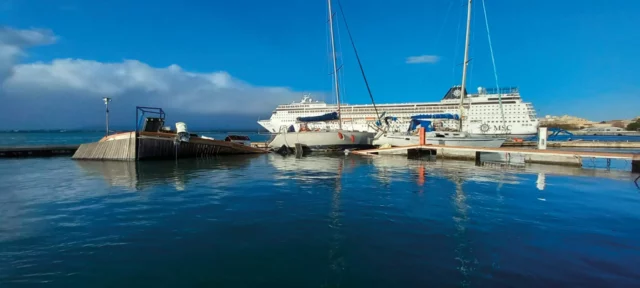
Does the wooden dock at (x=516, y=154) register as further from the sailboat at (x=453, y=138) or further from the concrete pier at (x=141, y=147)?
the concrete pier at (x=141, y=147)

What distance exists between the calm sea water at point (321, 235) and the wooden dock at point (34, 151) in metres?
18.5

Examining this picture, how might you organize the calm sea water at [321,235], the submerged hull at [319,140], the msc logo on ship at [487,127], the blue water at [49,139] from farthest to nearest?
the msc logo on ship at [487,127] → the blue water at [49,139] → the submerged hull at [319,140] → the calm sea water at [321,235]

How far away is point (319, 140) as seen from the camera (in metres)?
29.5

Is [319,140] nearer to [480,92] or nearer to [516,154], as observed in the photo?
[516,154]

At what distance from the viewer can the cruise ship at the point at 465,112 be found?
237ft

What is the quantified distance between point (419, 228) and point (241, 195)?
5.90m

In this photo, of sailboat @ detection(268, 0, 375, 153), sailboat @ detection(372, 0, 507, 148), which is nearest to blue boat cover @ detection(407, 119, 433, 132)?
sailboat @ detection(372, 0, 507, 148)

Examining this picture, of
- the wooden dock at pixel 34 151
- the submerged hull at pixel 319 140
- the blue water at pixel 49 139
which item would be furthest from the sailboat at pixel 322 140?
the blue water at pixel 49 139

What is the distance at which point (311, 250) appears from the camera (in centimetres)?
546

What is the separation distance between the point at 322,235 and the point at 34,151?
3110 centimetres

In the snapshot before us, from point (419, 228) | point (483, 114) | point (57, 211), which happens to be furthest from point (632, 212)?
point (483, 114)

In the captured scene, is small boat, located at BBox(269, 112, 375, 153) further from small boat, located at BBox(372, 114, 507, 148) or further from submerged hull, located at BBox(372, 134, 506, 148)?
submerged hull, located at BBox(372, 134, 506, 148)

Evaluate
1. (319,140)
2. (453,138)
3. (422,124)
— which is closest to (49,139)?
(319,140)

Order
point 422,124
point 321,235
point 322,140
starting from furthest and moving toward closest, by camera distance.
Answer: point 422,124 → point 322,140 → point 321,235
